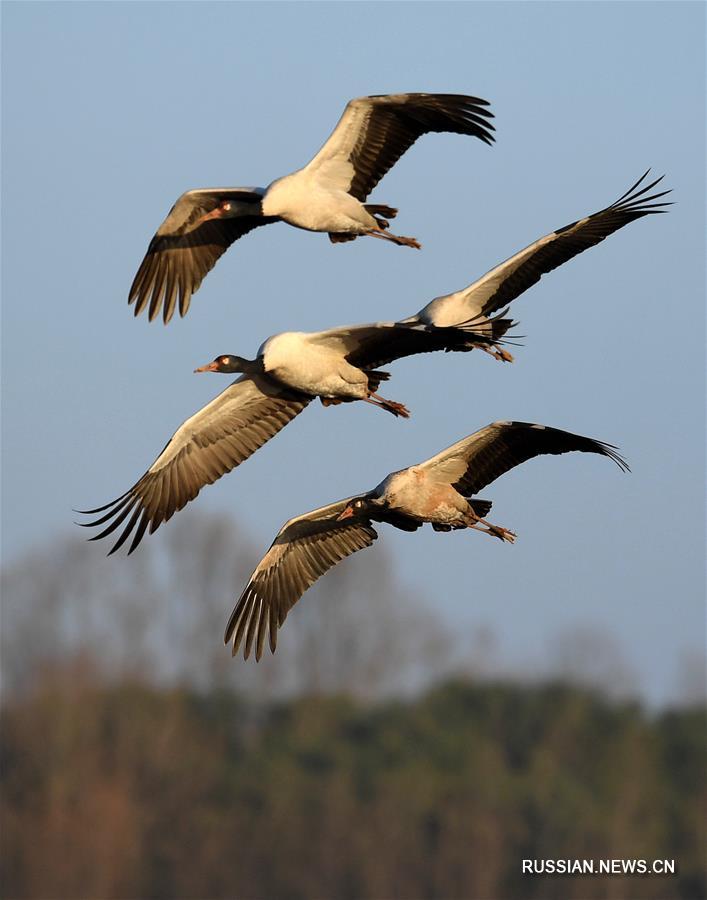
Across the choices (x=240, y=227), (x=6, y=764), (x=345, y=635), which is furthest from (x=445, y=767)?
(x=240, y=227)

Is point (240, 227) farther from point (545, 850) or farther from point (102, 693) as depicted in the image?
point (102, 693)

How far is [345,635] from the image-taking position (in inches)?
1951

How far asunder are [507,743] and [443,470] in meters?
33.0

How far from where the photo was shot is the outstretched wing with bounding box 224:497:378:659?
14102 millimetres

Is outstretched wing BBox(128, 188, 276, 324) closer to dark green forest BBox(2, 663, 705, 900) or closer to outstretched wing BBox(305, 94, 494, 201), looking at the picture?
outstretched wing BBox(305, 94, 494, 201)

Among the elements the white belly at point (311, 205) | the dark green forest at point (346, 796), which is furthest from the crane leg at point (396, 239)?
the dark green forest at point (346, 796)

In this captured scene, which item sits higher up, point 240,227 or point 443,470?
point 240,227

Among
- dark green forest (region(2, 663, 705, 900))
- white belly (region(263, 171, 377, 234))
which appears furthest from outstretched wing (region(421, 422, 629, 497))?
dark green forest (region(2, 663, 705, 900))

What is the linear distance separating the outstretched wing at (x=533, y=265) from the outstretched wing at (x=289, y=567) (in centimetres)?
167

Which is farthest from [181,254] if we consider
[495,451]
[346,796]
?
[346,796]

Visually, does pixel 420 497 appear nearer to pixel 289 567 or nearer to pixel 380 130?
pixel 289 567

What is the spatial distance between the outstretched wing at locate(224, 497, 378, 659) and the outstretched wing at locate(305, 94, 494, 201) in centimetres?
243

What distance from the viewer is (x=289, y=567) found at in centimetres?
1430

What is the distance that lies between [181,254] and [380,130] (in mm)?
1969
